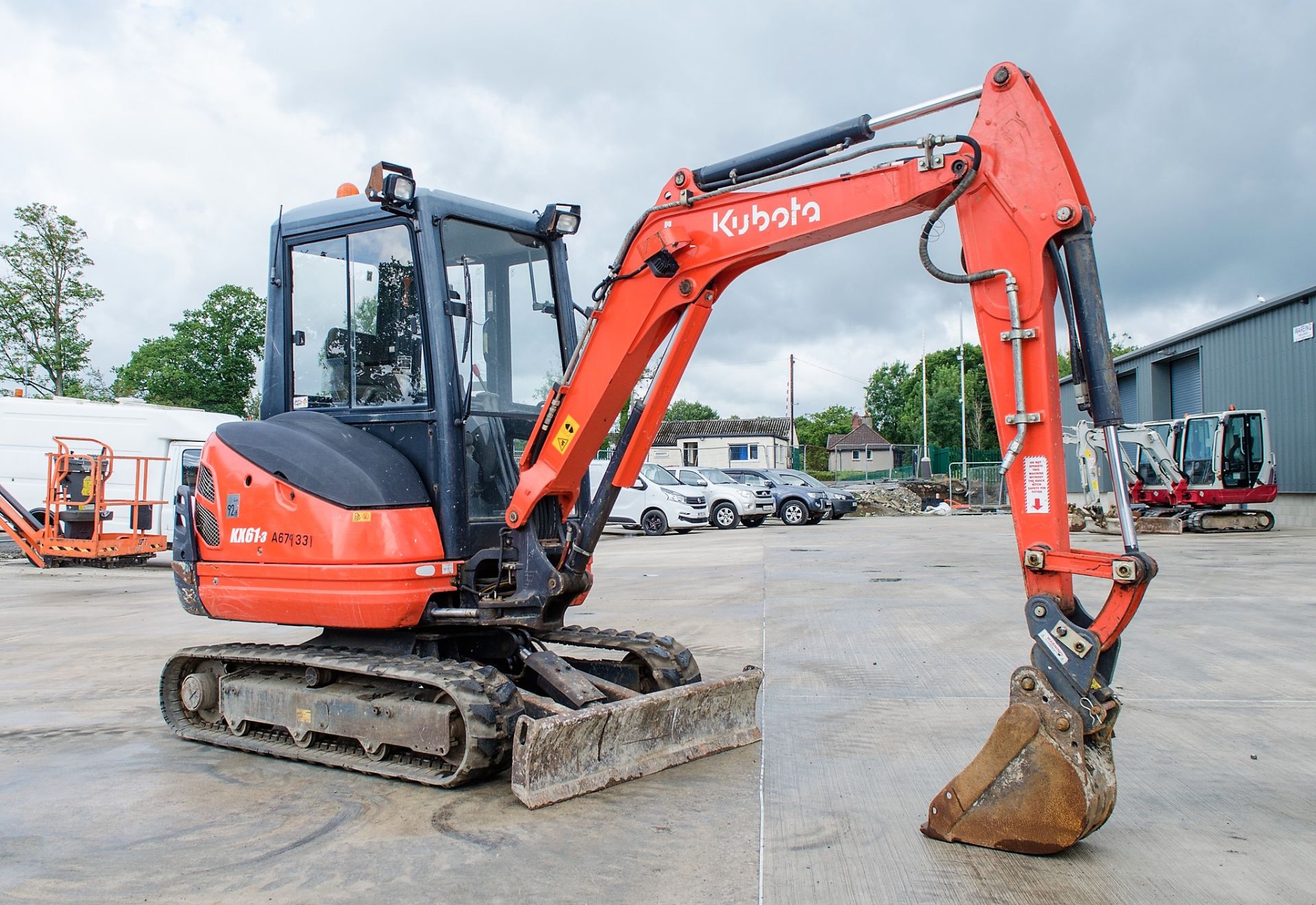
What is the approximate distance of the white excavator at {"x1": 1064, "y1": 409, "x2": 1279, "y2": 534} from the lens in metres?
23.1

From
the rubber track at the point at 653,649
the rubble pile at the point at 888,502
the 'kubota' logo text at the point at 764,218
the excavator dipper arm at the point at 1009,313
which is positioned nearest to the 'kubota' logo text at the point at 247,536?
the rubber track at the point at 653,649

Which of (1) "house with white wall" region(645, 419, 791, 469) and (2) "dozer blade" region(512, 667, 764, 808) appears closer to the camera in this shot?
(2) "dozer blade" region(512, 667, 764, 808)

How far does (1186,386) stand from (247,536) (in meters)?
32.3

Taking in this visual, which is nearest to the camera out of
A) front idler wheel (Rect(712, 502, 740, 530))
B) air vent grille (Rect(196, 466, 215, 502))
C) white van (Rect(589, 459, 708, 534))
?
air vent grille (Rect(196, 466, 215, 502))

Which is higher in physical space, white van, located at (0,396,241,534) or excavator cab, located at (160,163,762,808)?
white van, located at (0,396,241,534)

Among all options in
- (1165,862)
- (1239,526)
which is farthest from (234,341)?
(1165,862)

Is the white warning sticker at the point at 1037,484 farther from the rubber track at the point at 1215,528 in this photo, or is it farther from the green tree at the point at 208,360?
the green tree at the point at 208,360

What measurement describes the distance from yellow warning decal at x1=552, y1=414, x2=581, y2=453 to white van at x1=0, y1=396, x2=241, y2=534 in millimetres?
16132

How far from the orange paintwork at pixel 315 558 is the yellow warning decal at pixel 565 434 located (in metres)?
0.75

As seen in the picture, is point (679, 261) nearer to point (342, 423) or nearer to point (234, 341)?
point (342, 423)

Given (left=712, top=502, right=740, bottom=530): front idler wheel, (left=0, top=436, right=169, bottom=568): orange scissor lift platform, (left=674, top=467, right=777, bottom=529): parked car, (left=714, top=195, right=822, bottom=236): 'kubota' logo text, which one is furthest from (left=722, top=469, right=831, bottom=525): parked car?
(left=714, top=195, right=822, bottom=236): 'kubota' logo text

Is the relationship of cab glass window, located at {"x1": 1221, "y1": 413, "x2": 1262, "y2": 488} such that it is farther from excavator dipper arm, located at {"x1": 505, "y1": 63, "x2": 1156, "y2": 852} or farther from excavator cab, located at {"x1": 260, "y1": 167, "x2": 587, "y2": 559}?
excavator dipper arm, located at {"x1": 505, "y1": 63, "x2": 1156, "y2": 852}

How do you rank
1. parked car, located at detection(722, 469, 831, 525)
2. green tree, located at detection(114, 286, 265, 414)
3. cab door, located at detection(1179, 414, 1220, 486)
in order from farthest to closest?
green tree, located at detection(114, 286, 265, 414) → parked car, located at detection(722, 469, 831, 525) → cab door, located at detection(1179, 414, 1220, 486)

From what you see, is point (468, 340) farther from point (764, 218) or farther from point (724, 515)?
point (724, 515)
